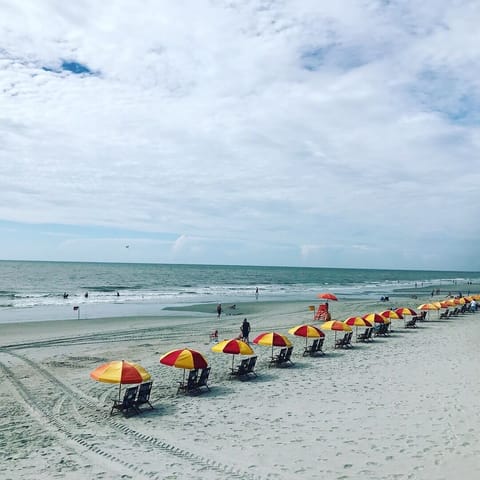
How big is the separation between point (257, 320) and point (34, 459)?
2663 centimetres

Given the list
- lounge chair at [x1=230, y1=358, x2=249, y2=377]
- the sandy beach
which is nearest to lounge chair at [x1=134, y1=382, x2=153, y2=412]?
the sandy beach

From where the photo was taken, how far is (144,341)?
81.1 feet

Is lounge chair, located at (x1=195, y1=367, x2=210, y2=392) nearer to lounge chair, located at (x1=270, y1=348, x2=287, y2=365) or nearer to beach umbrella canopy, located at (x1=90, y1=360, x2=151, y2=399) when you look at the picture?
beach umbrella canopy, located at (x1=90, y1=360, x2=151, y2=399)

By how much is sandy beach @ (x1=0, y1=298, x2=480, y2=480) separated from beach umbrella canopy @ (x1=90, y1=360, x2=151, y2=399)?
2.98 feet

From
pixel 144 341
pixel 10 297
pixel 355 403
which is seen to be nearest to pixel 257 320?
pixel 144 341

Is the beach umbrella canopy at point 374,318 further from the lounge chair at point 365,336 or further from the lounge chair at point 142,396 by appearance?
the lounge chair at point 142,396

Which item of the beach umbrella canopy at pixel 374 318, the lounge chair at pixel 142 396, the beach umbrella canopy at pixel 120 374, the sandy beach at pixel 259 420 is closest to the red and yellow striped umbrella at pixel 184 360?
the sandy beach at pixel 259 420

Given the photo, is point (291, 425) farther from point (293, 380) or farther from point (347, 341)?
point (347, 341)

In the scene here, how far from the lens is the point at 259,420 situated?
38.0 ft

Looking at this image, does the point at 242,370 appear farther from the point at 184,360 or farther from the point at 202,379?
the point at 184,360

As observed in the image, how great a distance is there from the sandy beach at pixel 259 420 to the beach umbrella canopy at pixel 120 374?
0.91 metres

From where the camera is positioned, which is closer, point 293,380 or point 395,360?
point 293,380

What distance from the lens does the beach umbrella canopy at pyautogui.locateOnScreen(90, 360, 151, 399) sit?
11.9m

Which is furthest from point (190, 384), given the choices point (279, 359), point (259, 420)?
point (279, 359)
